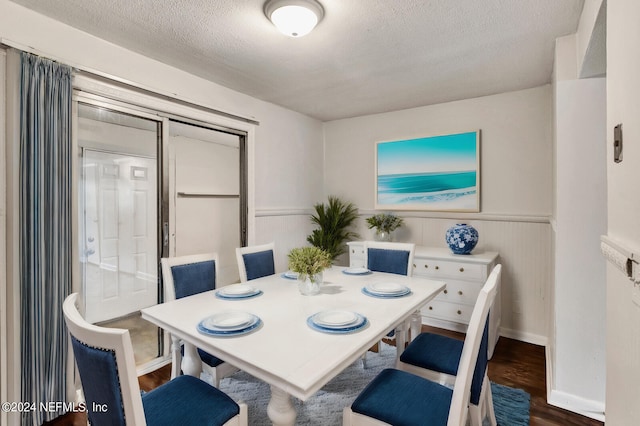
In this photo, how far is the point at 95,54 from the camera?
2.20 meters

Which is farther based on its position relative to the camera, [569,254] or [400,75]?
[400,75]

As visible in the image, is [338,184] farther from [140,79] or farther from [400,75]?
[140,79]

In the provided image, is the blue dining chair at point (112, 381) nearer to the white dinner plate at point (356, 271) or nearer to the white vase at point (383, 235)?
the white dinner plate at point (356, 271)

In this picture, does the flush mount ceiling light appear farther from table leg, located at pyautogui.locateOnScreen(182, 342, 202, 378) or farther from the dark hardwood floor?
the dark hardwood floor

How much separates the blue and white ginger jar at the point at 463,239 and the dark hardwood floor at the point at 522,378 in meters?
0.83

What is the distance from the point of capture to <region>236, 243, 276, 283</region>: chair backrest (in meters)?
2.51

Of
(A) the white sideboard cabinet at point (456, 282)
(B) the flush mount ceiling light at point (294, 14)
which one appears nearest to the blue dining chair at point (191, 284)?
(A) the white sideboard cabinet at point (456, 282)

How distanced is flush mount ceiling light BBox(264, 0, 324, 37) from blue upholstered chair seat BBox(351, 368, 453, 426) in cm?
191

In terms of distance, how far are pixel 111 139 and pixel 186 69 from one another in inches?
32.8

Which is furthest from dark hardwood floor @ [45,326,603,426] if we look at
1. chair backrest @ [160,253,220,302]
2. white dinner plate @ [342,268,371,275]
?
white dinner plate @ [342,268,371,275]

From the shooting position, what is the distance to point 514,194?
126 inches

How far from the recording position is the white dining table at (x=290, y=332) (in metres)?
1.12

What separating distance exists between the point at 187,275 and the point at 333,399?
127 centimetres

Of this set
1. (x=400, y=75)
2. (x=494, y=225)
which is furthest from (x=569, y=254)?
(x=400, y=75)
